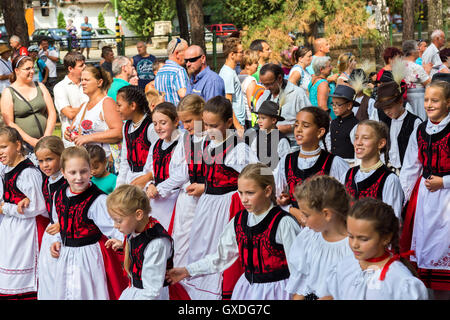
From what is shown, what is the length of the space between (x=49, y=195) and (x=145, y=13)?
44.0 metres

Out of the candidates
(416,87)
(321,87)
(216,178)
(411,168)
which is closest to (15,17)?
(321,87)

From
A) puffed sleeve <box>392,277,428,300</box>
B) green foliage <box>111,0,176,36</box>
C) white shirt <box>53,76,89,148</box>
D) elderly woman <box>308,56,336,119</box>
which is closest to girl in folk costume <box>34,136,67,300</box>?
white shirt <box>53,76,89,148</box>

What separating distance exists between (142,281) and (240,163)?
5.17 feet

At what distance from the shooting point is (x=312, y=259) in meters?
3.96

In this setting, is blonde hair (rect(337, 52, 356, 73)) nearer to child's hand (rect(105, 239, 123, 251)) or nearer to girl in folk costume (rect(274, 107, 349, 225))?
girl in folk costume (rect(274, 107, 349, 225))

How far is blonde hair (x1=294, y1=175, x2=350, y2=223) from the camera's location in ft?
12.8

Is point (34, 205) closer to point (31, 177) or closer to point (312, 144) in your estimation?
point (31, 177)

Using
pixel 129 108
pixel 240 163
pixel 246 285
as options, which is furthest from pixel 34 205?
pixel 246 285

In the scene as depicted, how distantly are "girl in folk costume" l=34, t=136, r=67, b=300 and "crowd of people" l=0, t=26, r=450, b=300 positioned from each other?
12 millimetres

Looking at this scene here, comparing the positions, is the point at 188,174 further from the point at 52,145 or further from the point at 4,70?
the point at 4,70

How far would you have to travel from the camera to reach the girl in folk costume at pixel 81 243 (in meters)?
4.91

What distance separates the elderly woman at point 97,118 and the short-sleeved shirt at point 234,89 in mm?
1987

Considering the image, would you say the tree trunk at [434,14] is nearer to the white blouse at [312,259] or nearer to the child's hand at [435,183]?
the child's hand at [435,183]

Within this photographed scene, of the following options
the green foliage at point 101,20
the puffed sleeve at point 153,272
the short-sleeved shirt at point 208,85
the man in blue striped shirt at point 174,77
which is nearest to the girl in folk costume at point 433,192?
the puffed sleeve at point 153,272
